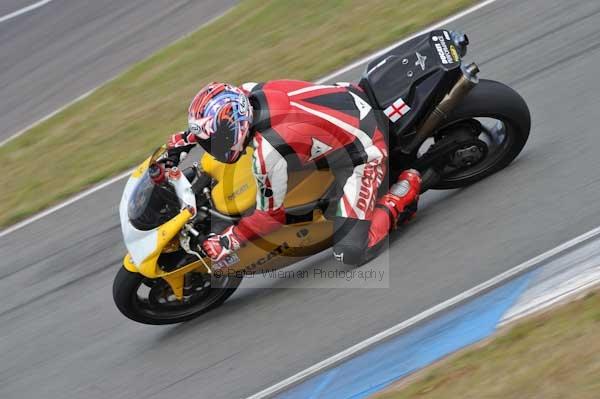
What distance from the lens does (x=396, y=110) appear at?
5.95 metres

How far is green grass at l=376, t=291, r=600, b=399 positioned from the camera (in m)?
4.07

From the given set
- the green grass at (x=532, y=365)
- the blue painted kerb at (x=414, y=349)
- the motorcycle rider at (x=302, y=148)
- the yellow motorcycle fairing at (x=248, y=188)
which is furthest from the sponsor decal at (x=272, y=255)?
the green grass at (x=532, y=365)

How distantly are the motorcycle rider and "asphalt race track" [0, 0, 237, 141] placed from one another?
6359 mm

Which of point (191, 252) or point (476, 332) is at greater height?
point (191, 252)

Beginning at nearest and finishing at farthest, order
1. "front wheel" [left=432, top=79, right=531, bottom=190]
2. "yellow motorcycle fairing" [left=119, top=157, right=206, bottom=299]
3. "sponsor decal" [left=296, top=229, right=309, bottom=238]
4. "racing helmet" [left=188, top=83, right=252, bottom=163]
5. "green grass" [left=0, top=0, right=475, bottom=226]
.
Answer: "racing helmet" [left=188, top=83, right=252, bottom=163] → "yellow motorcycle fairing" [left=119, top=157, right=206, bottom=299] → "front wheel" [left=432, top=79, right=531, bottom=190] → "sponsor decal" [left=296, top=229, right=309, bottom=238] → "green grass" [left=0, top=0, right=475, bottom=226]

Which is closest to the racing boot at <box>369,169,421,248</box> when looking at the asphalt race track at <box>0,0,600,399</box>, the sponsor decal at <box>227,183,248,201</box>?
the asphalt race track at <box>0,0,600,399</box>

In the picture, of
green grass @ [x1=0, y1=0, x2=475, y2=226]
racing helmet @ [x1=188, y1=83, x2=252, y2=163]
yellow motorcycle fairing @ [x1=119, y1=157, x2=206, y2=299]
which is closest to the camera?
racing helmet @ [x1=188, y1=83, x2=252, y2=163]

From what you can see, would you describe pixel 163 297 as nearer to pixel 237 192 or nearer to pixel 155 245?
pixel 155 245

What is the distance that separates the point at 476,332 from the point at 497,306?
260 mm

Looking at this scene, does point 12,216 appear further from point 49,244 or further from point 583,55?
point 583,55

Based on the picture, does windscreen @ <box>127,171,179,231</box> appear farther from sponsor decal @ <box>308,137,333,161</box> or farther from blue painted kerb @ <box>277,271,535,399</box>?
blue painted kerb @ <box>277,271,535,399</box>

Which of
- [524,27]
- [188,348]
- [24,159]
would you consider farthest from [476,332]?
[24,159]

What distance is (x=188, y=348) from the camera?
245 inches

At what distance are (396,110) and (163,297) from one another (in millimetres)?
2263
